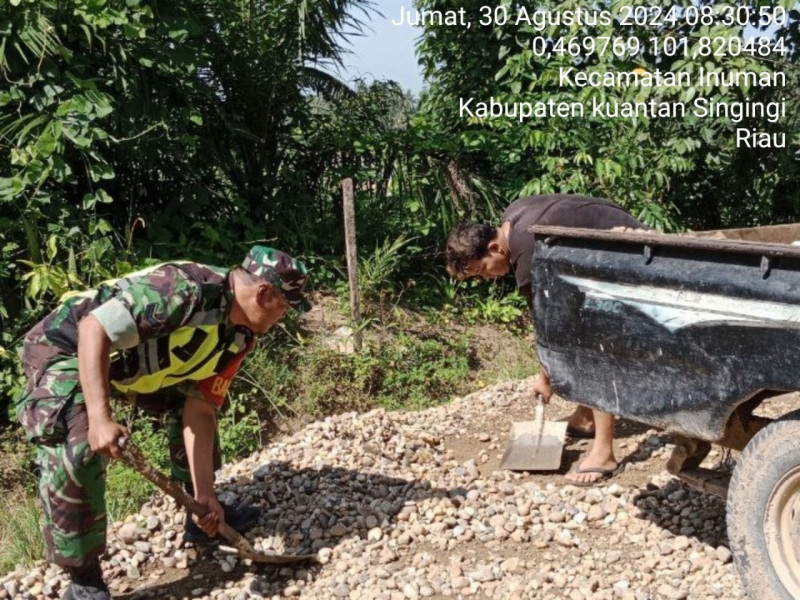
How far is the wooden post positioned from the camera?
650 cm

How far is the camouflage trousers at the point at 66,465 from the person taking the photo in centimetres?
311

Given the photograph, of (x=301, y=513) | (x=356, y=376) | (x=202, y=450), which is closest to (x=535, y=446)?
(x=301, y=513)

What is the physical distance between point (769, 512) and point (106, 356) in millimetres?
2179

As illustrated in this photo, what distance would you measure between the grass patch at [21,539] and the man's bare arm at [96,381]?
4.25 feet

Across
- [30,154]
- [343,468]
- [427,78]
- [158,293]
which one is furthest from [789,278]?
[427,78]

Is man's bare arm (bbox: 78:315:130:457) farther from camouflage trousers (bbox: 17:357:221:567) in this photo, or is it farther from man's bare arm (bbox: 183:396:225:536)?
man's bare arm (bbox: 183:396:225:536)

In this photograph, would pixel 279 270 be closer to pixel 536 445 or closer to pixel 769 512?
pixel 769 512

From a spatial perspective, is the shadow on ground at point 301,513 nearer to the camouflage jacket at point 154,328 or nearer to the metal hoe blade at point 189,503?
the metal hoe blade at point 189,503

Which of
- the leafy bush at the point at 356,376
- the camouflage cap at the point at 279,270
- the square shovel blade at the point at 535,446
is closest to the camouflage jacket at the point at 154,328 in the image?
the camouflage cap at the point at 279,270

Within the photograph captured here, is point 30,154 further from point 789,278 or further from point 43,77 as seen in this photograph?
point 789,278

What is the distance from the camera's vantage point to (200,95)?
6.80 metres

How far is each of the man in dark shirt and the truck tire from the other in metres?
1.37

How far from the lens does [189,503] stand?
128 inches

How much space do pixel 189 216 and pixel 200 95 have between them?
37.5 inches
